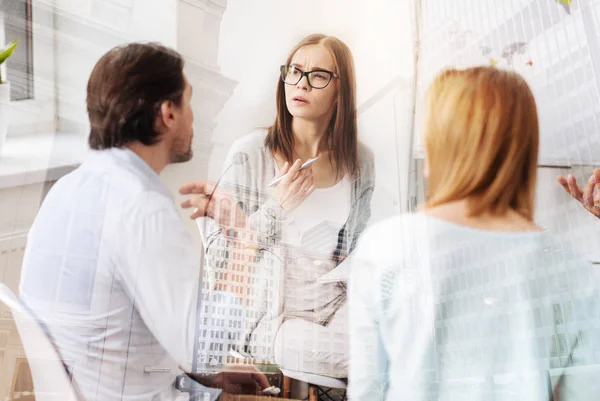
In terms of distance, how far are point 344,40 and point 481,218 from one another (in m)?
0.72

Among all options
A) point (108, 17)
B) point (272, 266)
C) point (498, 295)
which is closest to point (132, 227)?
point (272, 266)

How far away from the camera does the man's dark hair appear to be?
1.37 meters

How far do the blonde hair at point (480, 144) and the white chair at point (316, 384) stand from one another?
0.63 m

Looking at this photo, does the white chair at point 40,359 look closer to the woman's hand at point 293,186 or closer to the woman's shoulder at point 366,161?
the woman's hand at point 293,186

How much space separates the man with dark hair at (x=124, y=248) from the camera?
4.10 ft

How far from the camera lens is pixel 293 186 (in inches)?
61.2

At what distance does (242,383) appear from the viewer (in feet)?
4.48

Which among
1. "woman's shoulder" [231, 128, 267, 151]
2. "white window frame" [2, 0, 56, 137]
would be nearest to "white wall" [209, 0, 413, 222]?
"woman's shoulder" [231, 128, 267, 151]

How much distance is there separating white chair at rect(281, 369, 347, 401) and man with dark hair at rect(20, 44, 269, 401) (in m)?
0.07

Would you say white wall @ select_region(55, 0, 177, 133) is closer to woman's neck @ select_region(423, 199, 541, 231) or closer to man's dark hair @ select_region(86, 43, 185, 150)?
man's dark hair @ select_region(86, 43, 185, 150)

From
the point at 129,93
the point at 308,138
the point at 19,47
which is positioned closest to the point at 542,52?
the point at 308,138

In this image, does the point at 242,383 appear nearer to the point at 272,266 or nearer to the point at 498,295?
the point at 272,266

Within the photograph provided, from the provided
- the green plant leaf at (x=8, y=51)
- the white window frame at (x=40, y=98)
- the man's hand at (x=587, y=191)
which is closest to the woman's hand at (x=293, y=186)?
the white window frame at (x=40, y=98)

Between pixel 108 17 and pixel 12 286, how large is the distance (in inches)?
29.4
